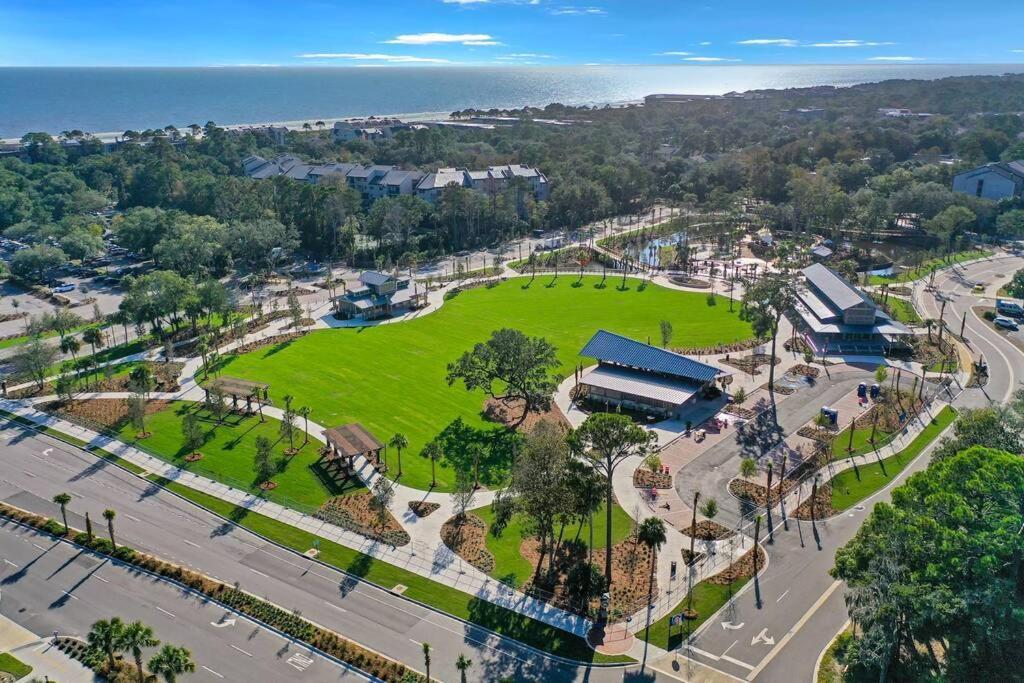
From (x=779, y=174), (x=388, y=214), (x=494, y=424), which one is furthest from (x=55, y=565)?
(x=779, y=174)

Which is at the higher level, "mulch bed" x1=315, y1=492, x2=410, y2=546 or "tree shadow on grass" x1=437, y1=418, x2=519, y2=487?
"tree shadow on grass" x1=437, y1=418, x2=519, y2=487

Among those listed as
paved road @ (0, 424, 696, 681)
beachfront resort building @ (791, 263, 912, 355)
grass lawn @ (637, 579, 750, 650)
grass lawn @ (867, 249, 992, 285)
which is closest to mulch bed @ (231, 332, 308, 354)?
paved road @ (0, 424, 696, 681)

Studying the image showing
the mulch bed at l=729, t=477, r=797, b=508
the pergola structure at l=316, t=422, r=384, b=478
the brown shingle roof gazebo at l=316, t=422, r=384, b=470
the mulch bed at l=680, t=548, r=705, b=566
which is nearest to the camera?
the mulch bed at l=680, t=548, r=705, b=566

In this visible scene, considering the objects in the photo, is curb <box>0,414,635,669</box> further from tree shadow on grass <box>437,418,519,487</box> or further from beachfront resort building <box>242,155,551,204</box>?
beachfront resort building <box>242,155,551,204</box>

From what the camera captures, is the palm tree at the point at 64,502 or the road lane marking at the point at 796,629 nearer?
the road lane marking at the point at 796,629

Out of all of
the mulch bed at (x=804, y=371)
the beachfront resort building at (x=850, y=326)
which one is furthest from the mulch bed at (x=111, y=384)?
the beachfront resort building at (x=850, y=326)

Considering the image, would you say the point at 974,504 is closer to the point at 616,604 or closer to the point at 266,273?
the point at 616,604

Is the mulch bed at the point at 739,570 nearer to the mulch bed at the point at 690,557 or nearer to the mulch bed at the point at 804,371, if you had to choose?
the mulch bed at the point at 690,557
